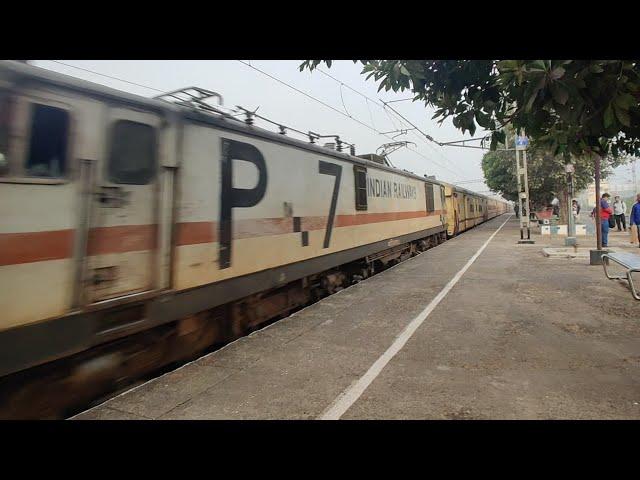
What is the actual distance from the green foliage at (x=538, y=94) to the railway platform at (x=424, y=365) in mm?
2330

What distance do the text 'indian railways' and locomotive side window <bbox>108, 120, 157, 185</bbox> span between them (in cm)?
610

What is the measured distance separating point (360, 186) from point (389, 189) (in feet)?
7.23

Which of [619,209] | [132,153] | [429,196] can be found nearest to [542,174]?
[619,209]

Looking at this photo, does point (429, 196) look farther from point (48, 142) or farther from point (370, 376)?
point (48, 142)

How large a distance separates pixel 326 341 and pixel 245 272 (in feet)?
4.54

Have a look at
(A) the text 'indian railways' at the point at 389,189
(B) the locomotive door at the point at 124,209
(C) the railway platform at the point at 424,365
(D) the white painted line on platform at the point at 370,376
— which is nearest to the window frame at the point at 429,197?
(A) the text 'indian railways' at the point at 389,189

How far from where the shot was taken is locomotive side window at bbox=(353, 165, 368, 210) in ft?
28.0

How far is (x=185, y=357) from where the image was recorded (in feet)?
14.9

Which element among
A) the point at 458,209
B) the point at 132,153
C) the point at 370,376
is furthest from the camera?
the point at 458,209

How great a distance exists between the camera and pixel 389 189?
10641mm

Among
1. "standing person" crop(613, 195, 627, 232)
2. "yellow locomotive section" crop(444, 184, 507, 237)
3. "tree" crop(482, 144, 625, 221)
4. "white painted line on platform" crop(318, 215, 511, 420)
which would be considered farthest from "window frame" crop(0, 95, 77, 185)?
"standing person" crop(613, 195, 627, 232)

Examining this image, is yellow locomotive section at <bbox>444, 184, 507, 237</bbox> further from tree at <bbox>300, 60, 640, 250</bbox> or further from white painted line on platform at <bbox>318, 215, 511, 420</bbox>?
tree at <bbox>300, 60, 640, 250</bbox>

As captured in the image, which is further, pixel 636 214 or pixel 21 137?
pixel 636 214

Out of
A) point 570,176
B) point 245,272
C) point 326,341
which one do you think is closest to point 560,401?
point 326,341
